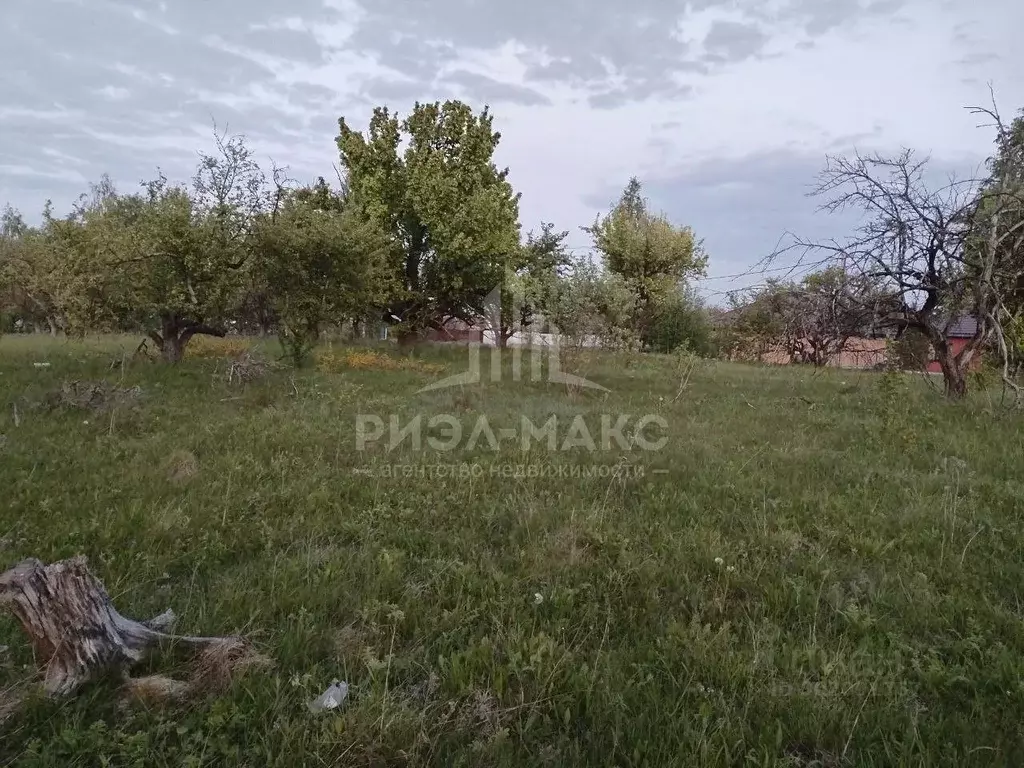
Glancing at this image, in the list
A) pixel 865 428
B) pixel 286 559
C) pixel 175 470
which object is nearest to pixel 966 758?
pixel 286 559

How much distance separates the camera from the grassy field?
243cm

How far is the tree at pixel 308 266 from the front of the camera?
45.1 ft

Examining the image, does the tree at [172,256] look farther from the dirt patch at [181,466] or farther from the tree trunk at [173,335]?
the dirt patch at [181,466]

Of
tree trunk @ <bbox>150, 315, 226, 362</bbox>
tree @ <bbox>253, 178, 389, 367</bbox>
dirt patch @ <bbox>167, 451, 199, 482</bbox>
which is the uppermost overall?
tree @ <bbox>253, 178, 389, 367</bbox>

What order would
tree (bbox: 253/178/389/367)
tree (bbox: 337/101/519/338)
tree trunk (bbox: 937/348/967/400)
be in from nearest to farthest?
tree trunk (bbox: 937/348/967/400) < tree (bbox: 253/178/389/367) < tree (bbox: 337/101/519/338)

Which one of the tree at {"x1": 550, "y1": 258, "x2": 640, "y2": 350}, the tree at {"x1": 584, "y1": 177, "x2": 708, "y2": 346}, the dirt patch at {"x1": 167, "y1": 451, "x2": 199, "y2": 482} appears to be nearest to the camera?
the dirt patch at {"x1": 167, "y1": 451, "x2": 199, "y2": 482}

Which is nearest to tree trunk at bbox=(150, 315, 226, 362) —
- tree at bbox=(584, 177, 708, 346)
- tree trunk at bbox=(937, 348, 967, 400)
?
tree trunk at bbox=(937, 348, 967, 400)

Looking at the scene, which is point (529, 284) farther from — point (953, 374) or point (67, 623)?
point (67, 623)

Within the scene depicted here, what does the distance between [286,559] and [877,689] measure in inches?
142

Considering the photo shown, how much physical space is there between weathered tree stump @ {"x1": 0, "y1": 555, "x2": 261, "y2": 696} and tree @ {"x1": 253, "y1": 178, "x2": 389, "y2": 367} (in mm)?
12142

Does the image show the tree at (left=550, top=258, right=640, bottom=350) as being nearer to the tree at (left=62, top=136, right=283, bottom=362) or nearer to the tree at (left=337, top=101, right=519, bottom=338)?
the tree at (left=337, top=101, right=519, bottom=338)

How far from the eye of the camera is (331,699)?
2.56 metres

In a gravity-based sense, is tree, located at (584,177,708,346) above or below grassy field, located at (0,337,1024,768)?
above

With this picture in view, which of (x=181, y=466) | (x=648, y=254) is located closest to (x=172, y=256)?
(x=181, y=466)
